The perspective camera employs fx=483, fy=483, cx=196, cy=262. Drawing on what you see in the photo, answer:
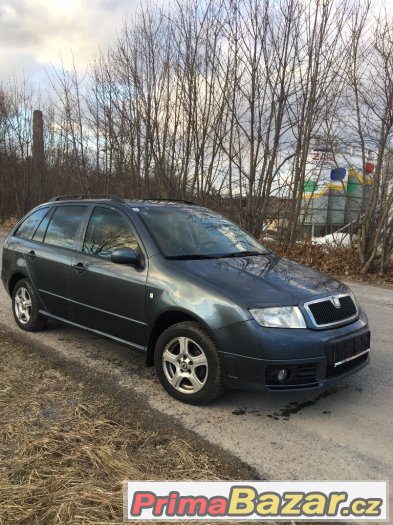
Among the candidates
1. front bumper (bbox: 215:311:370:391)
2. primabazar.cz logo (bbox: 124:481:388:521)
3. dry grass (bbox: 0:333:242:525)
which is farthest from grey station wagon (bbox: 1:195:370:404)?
primabazar.cz logo (bbox: 124:481:388:521)

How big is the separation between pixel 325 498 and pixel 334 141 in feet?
33.1

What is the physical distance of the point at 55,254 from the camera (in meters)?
5.30

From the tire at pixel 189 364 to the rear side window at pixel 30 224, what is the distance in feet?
8.91

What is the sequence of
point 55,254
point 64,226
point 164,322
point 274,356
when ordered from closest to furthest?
point 274,356 < point 164,322 < point 55,254 < point 64,226

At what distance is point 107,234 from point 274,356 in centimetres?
217

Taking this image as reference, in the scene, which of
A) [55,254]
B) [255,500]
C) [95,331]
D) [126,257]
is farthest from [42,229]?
[255,500]

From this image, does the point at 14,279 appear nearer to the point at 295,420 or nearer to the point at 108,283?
the point at 108,283

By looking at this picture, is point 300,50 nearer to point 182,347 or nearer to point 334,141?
point 334,141

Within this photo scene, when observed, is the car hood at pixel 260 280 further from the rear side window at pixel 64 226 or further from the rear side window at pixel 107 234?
the rear side window at pixel 64 226

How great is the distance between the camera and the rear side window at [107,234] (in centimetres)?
458

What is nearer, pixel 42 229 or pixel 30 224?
pixel 42 229

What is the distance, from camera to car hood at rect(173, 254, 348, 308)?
3674 mm

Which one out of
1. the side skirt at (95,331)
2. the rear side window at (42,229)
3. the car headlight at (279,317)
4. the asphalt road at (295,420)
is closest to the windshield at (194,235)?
the side skirt at (95,331)

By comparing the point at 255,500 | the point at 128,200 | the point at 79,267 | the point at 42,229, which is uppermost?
the point at 128,200
